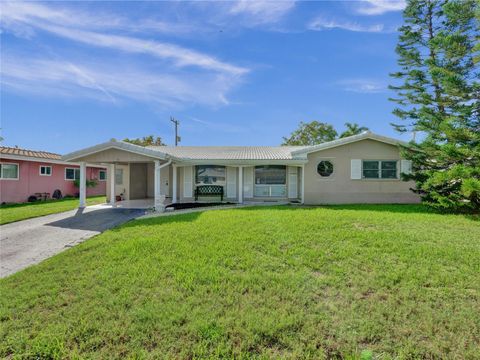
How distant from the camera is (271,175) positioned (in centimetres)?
1513

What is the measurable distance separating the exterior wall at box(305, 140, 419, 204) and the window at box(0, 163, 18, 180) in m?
18.9

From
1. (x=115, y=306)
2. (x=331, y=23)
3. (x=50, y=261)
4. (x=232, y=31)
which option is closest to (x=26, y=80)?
(x=232, y=31)

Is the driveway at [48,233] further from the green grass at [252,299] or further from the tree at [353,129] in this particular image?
the tree at [353,129]

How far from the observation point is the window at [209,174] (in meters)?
15.1

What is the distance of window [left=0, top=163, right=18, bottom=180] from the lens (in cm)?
1526

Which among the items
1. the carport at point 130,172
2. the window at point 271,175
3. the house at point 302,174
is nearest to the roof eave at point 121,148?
the carport at point 130,172

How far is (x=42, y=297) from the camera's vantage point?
3.86 meters

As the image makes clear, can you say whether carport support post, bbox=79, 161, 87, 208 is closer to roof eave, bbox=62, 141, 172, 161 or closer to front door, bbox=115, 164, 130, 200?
roof eave, bbox=62, 141, 172, 161

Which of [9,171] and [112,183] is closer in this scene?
[112,183]

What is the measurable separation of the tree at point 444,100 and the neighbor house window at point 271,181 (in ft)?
21.6

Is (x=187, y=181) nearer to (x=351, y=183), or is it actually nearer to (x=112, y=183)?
(x=112, y=183)

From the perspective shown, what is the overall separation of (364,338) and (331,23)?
10.8m

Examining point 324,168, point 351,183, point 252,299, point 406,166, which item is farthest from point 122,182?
point 406,166

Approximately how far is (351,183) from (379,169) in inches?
69.6
